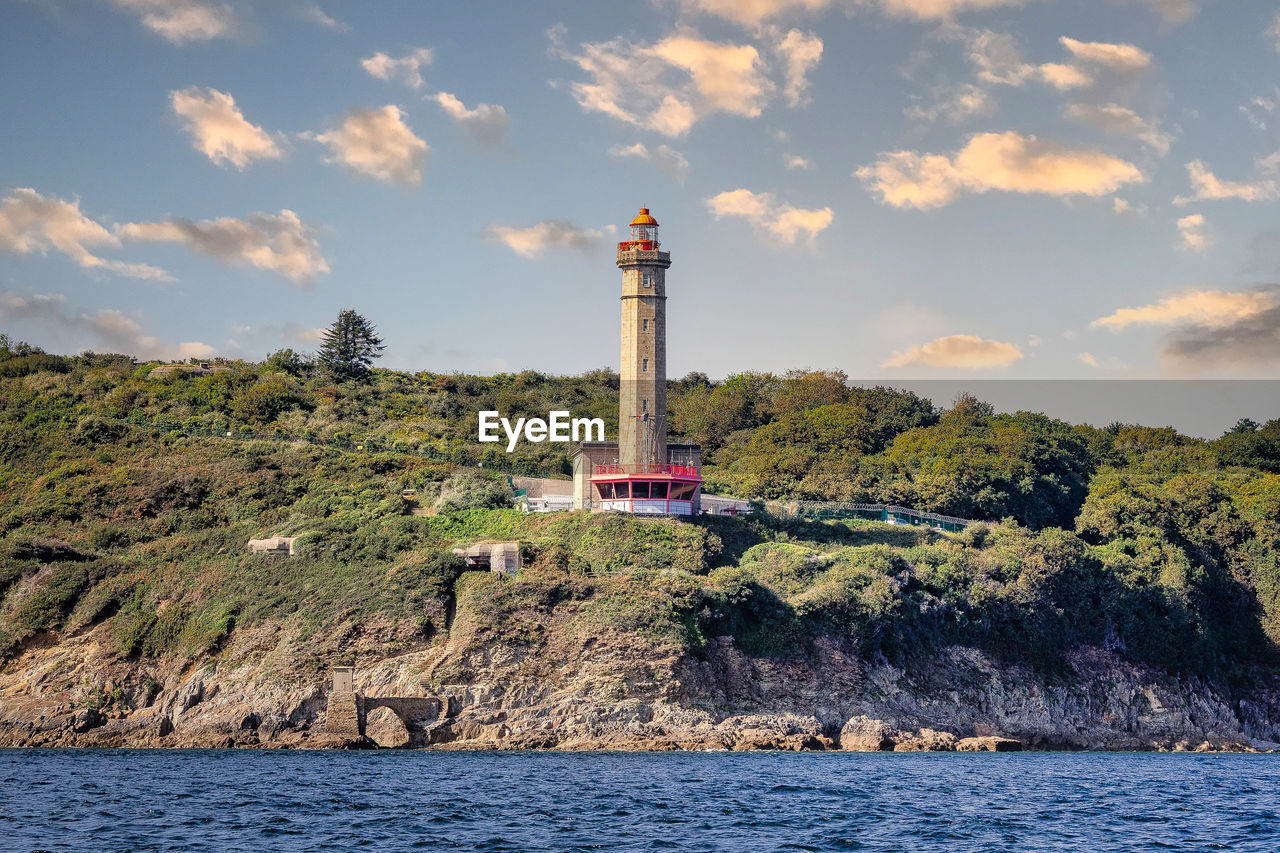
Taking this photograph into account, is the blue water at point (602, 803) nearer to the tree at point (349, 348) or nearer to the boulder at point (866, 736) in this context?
the boulder at point (866, 736)

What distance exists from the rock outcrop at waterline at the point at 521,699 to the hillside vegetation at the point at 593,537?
3.60ft

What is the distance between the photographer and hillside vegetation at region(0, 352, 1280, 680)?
61781 mm

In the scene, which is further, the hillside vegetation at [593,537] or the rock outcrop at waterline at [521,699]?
the hillside vegetation at [593,537]

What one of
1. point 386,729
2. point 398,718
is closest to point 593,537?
point 398,718

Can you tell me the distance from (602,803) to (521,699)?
19377 millimetres

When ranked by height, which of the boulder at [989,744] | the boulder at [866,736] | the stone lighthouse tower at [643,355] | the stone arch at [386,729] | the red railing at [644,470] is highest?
the stone lighthouse tower at [643,355]

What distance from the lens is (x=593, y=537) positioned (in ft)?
229

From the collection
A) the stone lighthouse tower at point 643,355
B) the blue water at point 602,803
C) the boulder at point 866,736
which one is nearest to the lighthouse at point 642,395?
the stone lighthouse tower at point 643,355

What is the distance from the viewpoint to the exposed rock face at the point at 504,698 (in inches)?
2164

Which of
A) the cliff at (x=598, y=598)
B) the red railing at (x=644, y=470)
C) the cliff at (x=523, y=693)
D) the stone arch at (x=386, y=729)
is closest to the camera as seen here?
the stone arch at (x=386, y=729)

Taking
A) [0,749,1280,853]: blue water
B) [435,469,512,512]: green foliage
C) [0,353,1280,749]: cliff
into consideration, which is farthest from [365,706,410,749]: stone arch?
[435,469,512,512]: green foliage

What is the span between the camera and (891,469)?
3605 inches

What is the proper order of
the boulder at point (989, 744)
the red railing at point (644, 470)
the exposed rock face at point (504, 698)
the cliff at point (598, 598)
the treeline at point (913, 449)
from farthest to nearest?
the treeline at point (913, 449) → the red railing at point (644, 470) → the boulder at point (989, 744) → the cliff at point (598, 598) → the exposed rock face at point (504, 698)

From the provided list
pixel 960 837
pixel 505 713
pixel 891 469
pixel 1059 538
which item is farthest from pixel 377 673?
pixel 891 469
